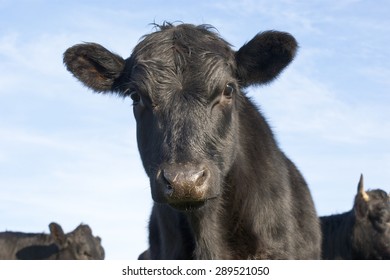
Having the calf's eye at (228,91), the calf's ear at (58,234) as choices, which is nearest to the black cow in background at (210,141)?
the calf's eye at (228,91)

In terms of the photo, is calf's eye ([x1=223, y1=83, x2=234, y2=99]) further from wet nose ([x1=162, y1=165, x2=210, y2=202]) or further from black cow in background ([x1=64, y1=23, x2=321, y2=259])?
wet nose ([x1=162, y1=165, x2=210, y2=202])

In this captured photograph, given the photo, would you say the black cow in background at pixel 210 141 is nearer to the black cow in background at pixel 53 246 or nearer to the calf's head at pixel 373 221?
the calf's head at pixel 373 221

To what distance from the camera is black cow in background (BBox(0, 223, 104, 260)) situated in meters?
20.4

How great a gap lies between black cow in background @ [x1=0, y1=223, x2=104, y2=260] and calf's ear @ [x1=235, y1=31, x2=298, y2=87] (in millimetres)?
13475

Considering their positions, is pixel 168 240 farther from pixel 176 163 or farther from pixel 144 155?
pixel 176 163

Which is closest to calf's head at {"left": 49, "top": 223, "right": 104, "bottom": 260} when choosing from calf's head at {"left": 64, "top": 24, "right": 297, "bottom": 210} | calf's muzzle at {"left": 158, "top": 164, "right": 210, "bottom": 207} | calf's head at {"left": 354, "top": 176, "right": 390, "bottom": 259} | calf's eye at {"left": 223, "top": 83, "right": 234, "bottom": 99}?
calf's head at {"left": 354, "top": 176, "right": 390, "bottom": 259}

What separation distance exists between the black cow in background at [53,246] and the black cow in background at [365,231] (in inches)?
250

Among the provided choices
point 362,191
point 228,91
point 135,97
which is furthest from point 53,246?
point 228,91

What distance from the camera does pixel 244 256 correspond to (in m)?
7.06

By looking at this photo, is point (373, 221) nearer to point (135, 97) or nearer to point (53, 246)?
point (53, 246)

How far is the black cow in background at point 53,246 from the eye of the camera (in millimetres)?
20359

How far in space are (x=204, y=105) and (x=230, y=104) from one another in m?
0.43

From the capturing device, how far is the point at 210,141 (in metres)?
6.70
